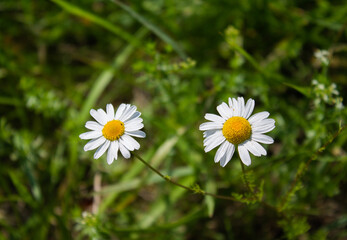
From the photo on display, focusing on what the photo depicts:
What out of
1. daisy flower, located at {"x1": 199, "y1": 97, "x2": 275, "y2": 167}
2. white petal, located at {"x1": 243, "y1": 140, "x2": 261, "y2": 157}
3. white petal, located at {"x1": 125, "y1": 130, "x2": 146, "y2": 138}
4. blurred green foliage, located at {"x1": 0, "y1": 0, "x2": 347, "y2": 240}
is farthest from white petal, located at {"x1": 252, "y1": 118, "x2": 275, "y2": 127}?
blurred green foliage, located at {"x1": 0, "y1": 0, "x2": 347, "y2": 240}

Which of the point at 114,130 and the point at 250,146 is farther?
the point at 114,130

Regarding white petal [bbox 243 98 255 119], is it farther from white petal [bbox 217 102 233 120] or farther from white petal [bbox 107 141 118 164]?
white petal [bbox 107 141 118 164]

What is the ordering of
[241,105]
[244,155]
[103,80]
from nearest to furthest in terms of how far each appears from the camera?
[244,155], [241,105], [103,80]

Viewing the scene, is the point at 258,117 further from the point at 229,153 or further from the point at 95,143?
the point at 95,143

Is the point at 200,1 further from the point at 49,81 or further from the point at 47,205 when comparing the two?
the point at 47,205

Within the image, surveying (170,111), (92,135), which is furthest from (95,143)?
(170,111)

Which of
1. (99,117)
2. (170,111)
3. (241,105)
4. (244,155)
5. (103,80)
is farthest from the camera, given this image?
(103,80)

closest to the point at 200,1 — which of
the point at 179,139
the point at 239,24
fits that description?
the point at 239,24
